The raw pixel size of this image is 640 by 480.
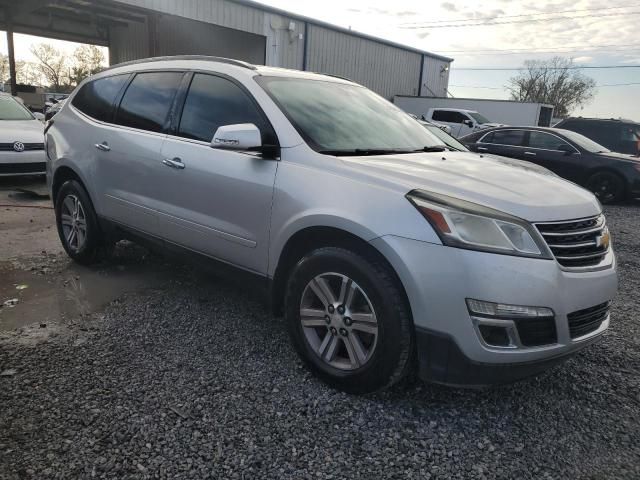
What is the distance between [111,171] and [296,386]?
8.27ft

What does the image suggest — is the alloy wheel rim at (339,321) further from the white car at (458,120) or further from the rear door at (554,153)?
the white car at (458,120)

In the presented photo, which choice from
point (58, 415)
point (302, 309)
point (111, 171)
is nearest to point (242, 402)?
point (302, 309)

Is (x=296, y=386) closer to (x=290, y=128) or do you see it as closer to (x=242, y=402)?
(x=242, y=402)

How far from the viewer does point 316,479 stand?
220 centimetres

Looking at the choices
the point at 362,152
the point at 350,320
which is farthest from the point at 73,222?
the point at 350,320

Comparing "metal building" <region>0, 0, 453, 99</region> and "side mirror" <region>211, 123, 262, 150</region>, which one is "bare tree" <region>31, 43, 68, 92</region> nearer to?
"metal building" <region>0, 0, 453, 99</region>

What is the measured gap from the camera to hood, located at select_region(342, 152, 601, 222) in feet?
8.29

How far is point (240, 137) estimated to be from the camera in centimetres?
301

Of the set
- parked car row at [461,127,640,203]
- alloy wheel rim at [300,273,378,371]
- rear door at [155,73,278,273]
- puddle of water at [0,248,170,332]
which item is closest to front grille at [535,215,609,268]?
alloy wheel rim at [300,273,378,371]

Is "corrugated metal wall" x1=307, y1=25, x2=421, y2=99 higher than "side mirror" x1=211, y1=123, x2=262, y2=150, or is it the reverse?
"corrugated metal wall" x1=307, y1=25, x2=421, y2=99

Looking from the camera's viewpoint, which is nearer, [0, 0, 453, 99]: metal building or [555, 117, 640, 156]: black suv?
[555, 117, 640, 156]: black suv

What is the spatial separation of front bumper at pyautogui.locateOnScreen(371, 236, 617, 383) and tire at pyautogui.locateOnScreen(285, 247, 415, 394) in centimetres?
9

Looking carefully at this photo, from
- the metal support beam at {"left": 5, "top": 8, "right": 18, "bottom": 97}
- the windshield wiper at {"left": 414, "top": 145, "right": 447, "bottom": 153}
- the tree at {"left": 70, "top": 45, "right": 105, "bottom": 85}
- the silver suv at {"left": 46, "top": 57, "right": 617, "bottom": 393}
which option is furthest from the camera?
the tree at {"left": 70, "top": 45, "right": 105, "bottom": 85}

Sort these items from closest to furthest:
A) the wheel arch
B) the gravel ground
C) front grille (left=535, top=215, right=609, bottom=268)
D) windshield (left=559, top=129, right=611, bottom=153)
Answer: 1. the gravel ground
2. front grille (left=535, top=215, right=609, bottom=268)
3. the wheel arch
4. windshield (left=559, top=129, right=611, bottom=153)
